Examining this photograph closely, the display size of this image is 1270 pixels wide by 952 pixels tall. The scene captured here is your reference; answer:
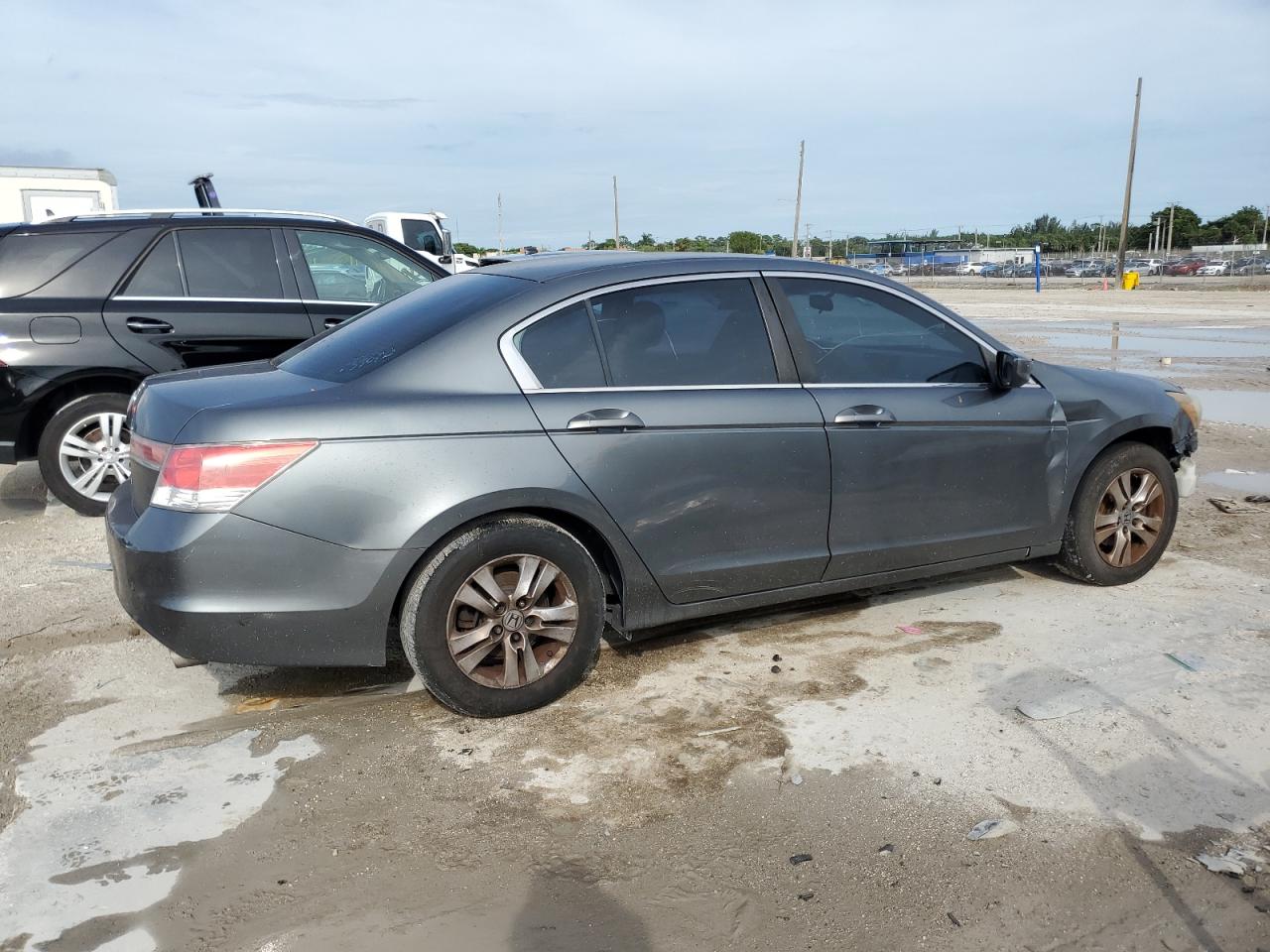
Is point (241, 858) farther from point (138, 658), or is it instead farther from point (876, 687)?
point (876, 687)

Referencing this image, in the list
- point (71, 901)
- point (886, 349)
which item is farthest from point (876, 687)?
point (71, 901)

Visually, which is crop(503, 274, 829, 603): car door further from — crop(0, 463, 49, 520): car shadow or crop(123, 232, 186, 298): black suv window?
crop(0, 463, 49, 520): car shadow

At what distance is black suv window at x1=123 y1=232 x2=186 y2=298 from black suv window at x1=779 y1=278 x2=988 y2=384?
4416 millimetres

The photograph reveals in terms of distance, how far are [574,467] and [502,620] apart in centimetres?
61

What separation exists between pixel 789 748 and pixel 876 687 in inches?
26.3

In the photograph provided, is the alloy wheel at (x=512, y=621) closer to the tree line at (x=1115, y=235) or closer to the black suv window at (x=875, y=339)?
the black suv window at (x=875, y=339)

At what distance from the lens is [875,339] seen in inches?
195

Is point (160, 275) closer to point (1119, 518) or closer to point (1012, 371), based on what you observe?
point (1012, 371)

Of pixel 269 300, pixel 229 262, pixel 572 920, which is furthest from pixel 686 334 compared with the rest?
pixel 229 262

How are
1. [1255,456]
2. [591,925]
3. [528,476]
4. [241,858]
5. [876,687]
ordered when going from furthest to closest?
[1255,456] → [876,687] → [528,476] → [241,858] → [591,925]

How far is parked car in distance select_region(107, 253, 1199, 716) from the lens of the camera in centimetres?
373

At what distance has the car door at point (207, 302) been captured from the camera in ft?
23.3

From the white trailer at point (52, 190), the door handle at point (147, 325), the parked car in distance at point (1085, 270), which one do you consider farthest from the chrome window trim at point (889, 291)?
the parked car in distance at point (1085, 270)

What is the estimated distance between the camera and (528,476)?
3.97m
